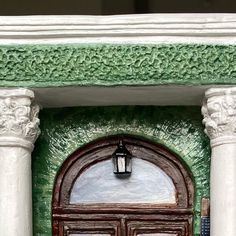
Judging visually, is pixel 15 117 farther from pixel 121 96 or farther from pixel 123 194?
pixel 123 194

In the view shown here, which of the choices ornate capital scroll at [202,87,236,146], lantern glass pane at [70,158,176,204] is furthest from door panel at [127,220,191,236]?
ornate capital scroll at [202,87,236,146]

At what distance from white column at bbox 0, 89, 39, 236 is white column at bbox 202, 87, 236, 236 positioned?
35.0 inches

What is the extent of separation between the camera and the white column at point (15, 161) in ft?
17.1

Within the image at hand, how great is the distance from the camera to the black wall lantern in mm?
5555

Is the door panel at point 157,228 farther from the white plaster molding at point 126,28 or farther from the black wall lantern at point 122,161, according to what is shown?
the white plaster molding at point 126,28

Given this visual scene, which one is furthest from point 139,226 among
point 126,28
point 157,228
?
point 126,28

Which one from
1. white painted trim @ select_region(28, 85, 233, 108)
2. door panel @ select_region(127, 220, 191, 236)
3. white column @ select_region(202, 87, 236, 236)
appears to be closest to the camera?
white column @ select_region(202, 87, 236, 236)

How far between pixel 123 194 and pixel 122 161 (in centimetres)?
18

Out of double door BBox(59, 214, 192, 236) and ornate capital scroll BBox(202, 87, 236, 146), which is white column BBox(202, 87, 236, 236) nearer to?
ornate capital scroll BBox(202, 87, 236, 146)

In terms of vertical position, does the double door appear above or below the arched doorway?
below

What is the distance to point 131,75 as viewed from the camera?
5.29 meters

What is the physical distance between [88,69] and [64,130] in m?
0.46

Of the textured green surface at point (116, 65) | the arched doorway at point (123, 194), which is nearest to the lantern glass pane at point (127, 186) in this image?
the arched doorway at point (123, 194)

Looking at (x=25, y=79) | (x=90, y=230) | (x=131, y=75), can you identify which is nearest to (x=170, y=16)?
(x=131, y=75)
